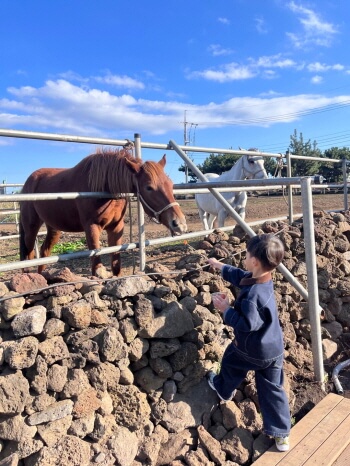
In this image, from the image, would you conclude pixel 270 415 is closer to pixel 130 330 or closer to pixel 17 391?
pixel 130 330

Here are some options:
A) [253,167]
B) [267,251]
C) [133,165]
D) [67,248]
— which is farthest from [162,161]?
[67,248]

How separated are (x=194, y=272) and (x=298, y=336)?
4.40 ft

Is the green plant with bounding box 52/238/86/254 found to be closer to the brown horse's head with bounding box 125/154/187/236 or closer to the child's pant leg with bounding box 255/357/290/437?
the brown horse's head with bounding box 125/154/187/236

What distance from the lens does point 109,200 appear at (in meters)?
3.28

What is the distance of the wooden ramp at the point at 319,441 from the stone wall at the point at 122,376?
0.16 m

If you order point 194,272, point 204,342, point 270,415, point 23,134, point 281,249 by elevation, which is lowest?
point 270,415

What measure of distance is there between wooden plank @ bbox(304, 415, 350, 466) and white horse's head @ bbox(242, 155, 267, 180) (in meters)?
5.27

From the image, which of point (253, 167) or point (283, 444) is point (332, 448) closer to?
point (283, 444)

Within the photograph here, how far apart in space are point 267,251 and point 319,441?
1.27m

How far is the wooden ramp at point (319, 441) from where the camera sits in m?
2.22

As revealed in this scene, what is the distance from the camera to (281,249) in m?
2.26

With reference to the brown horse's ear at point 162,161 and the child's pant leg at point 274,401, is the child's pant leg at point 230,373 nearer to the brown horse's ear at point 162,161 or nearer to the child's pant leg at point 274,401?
the child's pant leg at point 274,401

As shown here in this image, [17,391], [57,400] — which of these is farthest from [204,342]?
[17,391]

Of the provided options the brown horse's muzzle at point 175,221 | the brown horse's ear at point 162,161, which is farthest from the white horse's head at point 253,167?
the brown horse's muzzle at point 175,221
